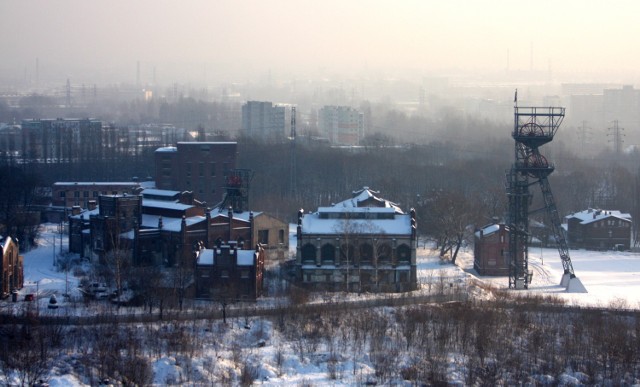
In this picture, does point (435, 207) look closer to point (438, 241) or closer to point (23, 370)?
point (438, 241)

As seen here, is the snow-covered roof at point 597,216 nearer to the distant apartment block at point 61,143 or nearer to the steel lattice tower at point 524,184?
the steel lattice tower at point 524,184

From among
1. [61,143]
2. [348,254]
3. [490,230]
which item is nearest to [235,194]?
[348,254]

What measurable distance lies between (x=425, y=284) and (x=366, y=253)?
151 cm

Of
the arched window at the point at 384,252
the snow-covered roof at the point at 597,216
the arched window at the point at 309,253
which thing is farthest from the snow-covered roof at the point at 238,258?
the snow-covered roof at the point at 597,216

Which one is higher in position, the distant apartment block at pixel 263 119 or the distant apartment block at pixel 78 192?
the distant apartment block at pixel 263 119

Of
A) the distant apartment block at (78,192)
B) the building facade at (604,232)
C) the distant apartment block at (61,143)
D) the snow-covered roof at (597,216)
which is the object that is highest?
the distant apartment block at (61,143)

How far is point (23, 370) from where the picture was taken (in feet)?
48.8

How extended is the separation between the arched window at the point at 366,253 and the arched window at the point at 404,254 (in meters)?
0.63

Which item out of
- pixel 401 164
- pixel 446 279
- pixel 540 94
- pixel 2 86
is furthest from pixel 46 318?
pixel 2 86

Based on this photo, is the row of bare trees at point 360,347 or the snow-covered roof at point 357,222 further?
the snow-covered roof at point 357,222

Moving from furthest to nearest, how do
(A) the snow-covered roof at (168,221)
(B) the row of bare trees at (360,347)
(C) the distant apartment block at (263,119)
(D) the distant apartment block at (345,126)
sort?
(C) the distant apartment block at (263,119), (D) the distant apartment block at (345,126), (A) the snow-covered roof at (168,221), (B) the row of bare trees at (360,347)

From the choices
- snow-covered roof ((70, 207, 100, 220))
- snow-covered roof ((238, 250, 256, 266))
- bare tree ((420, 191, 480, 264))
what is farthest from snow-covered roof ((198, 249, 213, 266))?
bare tree ((420, 191, 480, 264))

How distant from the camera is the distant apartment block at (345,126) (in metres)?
66.9

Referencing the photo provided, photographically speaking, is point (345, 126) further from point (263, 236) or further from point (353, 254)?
point (353, 254)
